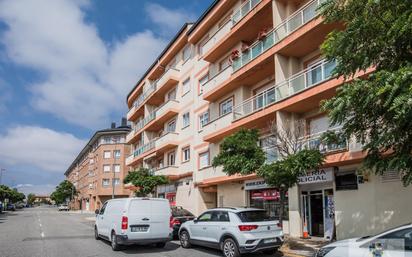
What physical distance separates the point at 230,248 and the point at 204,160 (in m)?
15.2

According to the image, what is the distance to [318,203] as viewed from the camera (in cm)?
1748

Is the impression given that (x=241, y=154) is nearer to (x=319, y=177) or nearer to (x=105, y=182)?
(x=319, y=177)

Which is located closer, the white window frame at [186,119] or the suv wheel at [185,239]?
the suv wheel at [185,239]

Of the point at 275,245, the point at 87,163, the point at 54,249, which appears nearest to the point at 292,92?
the point at 275,245

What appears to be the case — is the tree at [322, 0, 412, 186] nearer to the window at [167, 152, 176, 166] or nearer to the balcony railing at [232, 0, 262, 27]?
the balcony railing at [232, 0, 262, 27]

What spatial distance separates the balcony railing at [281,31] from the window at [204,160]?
24.0 ft

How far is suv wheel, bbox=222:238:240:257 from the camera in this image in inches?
460

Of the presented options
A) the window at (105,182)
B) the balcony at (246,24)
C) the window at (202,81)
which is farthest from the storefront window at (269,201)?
the window at (105,182)

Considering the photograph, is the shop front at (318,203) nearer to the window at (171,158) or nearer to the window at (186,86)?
the window at (186,86)

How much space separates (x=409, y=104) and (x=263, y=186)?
13.5 metres

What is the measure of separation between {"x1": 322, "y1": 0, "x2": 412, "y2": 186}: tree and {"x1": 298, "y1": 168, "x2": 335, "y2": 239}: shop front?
668cm

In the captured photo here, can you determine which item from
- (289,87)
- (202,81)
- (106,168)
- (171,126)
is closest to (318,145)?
(289,87)

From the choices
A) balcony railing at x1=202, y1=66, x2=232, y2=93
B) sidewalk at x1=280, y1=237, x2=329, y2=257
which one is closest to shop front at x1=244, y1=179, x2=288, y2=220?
sidewalk at x1=280, y1=237, x2=329, y2=257

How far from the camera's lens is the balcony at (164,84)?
107 feet
